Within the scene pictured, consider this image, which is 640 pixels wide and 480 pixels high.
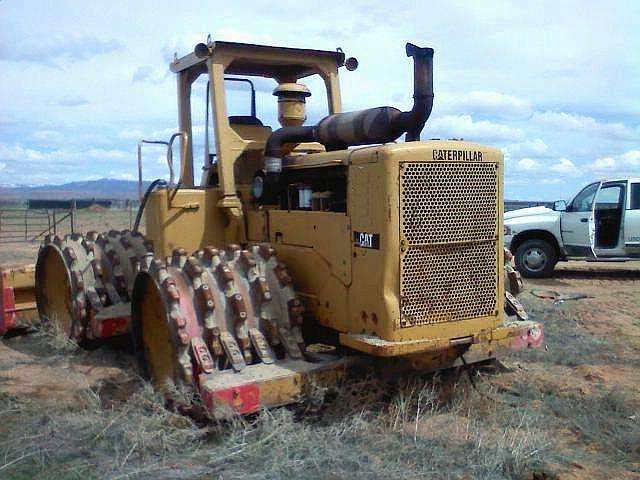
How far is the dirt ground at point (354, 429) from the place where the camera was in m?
4.25

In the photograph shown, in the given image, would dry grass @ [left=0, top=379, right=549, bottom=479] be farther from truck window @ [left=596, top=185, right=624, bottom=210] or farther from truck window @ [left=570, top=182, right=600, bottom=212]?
truck window @ [left=596, top=185, right=624, bottom=210]

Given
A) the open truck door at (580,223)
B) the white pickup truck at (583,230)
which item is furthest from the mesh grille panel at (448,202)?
the open truck door at (580,223)

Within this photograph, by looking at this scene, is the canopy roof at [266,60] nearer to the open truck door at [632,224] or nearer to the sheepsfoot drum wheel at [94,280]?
the sheepsfoot drum wheel at [94,280]

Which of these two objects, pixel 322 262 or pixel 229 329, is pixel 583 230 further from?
pixel 229 329

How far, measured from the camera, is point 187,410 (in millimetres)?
4820

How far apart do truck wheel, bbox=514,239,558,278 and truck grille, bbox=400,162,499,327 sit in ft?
29.5

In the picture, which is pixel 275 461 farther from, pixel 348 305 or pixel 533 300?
pixel 533 300

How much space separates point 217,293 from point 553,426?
249cm

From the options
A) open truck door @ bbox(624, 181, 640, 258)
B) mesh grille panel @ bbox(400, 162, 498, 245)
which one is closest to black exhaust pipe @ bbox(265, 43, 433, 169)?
mesh grille panel @ bbox(400, 162, 498, 245)

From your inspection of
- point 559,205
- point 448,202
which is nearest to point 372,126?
point 448,202

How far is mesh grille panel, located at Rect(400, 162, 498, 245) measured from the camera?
4816 millimetres

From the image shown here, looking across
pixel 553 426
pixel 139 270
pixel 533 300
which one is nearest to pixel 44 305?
pixel 139 270

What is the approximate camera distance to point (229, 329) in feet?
16.8

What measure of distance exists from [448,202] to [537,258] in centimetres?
945
